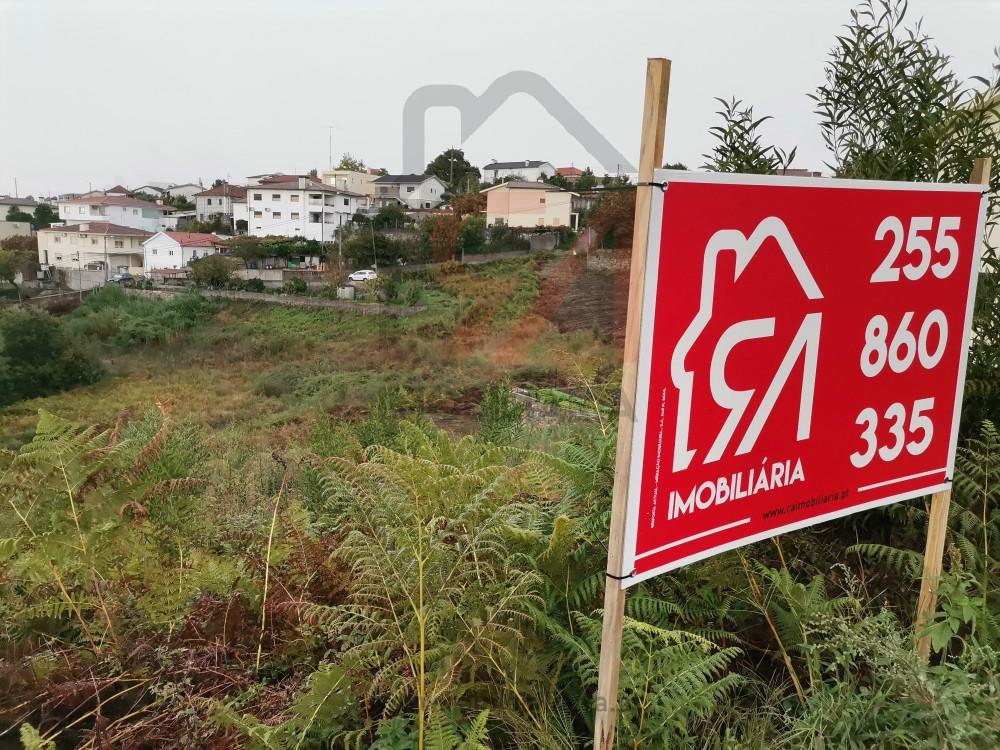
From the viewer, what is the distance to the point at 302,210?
9.23 m

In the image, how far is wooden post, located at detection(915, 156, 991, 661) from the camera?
3.94 feet

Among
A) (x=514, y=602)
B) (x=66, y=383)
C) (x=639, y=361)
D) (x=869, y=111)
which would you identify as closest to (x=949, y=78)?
(x=869, y=111)

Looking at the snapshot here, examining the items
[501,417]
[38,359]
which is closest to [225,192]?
[38,359]

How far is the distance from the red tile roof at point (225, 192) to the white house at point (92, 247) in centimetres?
102

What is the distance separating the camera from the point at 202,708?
3.64ft

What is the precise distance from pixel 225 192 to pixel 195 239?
0.88 m

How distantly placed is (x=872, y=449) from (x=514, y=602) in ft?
2.05

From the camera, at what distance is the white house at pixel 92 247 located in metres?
8.24

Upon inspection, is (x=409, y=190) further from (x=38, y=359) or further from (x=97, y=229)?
(x=38, y=359)

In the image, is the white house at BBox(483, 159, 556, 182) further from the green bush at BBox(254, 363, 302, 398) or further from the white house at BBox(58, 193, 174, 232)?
the white house at BBox(58, 193, 174, 232)

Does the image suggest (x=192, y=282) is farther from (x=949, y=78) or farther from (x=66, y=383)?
(x=949, y=78)

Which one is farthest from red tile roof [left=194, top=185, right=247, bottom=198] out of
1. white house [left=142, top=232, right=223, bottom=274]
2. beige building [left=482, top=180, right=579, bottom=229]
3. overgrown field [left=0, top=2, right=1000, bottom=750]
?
overgrown field [left=0, top=2, right=1000, bottom=750]

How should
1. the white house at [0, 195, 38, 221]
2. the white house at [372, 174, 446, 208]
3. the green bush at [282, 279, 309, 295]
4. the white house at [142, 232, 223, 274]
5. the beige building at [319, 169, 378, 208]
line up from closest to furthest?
the white house at [0, 195, 38, 221]
the white house at [372, 174, 446, 208]
the white house at [142, 232, 223, 274]
the beige building at [319, 169, 378, 208]
the green bush at [282, 279, 309, 295]

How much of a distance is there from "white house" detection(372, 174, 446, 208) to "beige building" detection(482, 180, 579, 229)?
0.84 m
